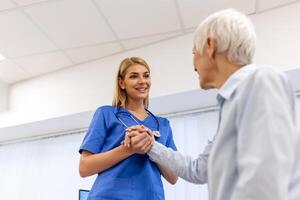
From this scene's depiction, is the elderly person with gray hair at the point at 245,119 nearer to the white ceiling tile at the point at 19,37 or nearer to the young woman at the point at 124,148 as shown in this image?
the young woman at the point at 124,148

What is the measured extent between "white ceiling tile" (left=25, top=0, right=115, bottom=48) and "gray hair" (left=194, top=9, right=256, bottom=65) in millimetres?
1952

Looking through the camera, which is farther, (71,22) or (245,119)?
(71,22)

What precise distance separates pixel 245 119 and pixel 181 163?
57 cm

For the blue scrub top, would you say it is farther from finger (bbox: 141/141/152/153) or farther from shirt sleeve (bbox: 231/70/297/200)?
shirt sleeve (bbox: 231/70/297/200)

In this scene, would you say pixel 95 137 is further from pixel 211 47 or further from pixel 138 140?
pixel 211 47

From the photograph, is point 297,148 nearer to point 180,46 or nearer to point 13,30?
point 180,46

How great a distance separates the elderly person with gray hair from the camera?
0.76m

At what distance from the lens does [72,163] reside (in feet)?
12.8

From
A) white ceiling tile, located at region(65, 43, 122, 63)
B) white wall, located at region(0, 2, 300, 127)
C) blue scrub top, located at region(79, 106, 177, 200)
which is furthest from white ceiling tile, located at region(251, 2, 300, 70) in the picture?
blue scrub top, located at region(79, 106, 177, 200)

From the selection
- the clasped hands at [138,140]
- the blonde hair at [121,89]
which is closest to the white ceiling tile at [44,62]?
the blonde hair at [121,89]

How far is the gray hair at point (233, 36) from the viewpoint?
3.26 ft

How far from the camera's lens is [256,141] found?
0.79 m

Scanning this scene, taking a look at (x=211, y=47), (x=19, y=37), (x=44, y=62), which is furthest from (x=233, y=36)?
(x=44, y=62)

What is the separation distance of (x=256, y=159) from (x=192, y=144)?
8.28ft
